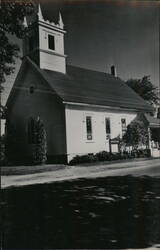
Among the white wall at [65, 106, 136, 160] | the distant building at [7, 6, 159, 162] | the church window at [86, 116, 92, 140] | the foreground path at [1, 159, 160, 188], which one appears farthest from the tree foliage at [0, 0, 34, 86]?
the church window at [86, 116, 92, 140]

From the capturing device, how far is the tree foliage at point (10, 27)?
3.43m

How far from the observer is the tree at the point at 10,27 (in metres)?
3.43

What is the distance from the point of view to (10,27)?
357 cm

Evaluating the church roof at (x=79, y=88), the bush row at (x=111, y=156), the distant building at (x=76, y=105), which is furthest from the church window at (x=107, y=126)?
the bush row at (x=111, y=156)

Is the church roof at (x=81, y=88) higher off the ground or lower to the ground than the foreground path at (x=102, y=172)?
higher

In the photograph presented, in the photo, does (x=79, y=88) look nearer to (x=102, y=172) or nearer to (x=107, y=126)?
(x=107, y=126)

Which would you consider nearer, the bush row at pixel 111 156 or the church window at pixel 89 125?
the bush row at pixel 111 156

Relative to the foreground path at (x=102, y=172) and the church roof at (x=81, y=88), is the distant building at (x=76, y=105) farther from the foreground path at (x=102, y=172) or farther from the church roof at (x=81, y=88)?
the foreground path at (x=102, y=172)

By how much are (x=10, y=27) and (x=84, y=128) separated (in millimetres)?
8563

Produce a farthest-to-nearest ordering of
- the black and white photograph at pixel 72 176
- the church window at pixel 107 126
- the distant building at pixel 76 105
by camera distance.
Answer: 1. the church window at pixel 107 126
2. the distant building at pixel 76 105
3. the black and white photograph at pixel 72 176

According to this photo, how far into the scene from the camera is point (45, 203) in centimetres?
477

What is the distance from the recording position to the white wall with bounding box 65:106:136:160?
1098 centimetres

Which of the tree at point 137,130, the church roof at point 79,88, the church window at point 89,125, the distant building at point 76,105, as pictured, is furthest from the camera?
the church window at point 89,125

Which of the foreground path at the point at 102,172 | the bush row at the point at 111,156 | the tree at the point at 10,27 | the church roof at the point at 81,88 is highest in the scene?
the church roof at the point at 81,88
